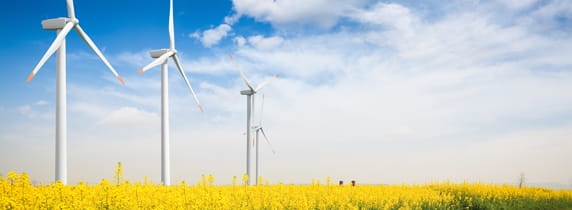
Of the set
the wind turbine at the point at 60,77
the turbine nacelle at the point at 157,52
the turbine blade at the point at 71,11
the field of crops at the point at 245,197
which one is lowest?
the field of crops at the point at 245,197

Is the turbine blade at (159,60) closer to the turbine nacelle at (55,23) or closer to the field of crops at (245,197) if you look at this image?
the turbine nacelle at (55,23)

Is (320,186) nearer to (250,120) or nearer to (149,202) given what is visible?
(149,202)

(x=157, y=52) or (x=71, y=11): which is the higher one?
(x=71, y=11)

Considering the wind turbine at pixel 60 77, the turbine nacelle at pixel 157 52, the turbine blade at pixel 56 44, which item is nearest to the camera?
the turbine blade at pixel 56 44

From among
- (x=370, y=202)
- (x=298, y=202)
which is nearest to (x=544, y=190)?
(x=370, y=202)

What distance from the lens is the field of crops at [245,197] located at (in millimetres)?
10500

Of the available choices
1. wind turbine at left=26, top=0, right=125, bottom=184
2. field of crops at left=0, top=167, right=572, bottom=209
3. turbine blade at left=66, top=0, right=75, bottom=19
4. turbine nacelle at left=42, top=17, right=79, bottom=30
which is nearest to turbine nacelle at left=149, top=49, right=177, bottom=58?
wind turbine at left=26, top=0, right=125, bottom=184

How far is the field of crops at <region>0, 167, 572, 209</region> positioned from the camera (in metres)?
10.5

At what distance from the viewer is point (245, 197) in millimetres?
15148

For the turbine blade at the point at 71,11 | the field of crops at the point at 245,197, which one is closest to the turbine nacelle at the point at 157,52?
the turbine blade at the point at 71,11

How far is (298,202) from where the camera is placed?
13586mm

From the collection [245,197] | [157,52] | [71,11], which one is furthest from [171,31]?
[245,197]

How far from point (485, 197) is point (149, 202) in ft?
56.9

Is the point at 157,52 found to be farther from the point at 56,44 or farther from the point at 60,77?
the point at 60,77
